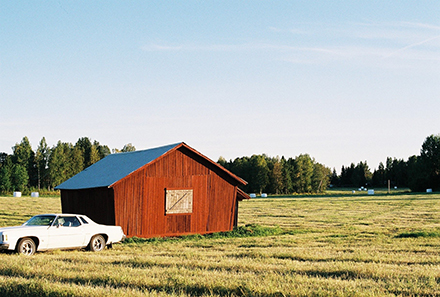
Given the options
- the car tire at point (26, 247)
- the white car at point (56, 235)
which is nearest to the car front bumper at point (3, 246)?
the white car at point (56, 235)

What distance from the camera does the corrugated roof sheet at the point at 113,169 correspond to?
25.1m

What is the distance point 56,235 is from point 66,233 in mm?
411

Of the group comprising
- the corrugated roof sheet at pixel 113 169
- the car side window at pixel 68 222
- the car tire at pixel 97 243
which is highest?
the corrugated roof sheet at pixel 113 169

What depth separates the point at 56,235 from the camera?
1719cm

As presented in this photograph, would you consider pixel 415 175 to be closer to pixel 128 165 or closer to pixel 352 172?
pixel 352 172

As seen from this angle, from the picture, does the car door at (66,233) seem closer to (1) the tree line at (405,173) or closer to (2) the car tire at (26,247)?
(2) the car tire at (26,247)

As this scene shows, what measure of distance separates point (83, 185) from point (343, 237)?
48.8ft

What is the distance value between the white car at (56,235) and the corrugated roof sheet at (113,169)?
5401mm

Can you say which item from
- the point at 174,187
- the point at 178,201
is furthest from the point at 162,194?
the point at 178,201

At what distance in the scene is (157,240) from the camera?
23922 millimetres

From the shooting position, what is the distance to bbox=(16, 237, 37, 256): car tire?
52.5 feet

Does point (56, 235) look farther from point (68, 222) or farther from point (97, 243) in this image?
point (97, 243)

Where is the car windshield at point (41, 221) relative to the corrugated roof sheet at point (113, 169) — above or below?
below

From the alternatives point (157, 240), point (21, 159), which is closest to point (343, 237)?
point (157, 240)
